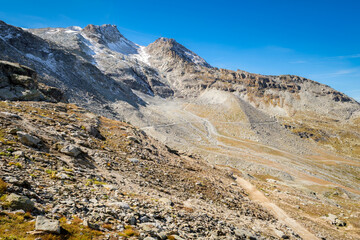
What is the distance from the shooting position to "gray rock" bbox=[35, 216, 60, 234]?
23.9 feet

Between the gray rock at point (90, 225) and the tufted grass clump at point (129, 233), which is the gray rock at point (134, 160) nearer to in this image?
the tufted grass clump at point (129, 233)

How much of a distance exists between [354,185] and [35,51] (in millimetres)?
168523

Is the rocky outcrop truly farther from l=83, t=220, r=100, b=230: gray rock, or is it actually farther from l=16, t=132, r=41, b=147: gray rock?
l=83, t=220, r=100, b=230: gray rock

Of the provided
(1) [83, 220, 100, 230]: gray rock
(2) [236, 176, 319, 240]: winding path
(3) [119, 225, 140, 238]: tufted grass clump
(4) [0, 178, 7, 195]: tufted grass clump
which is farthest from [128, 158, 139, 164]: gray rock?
(2) [236, 176, 319, 240]: winding path

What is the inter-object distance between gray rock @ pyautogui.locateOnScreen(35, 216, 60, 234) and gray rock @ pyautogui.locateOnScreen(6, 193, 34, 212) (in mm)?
1139

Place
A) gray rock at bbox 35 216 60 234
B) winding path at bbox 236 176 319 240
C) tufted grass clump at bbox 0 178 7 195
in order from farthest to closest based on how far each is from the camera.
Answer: winding path at bbox 236 176 319 240 → tufted grass clump at bbox 0 178 7 195 → gray rock at bbox 35 216 60 234

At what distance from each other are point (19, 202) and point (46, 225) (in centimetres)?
194

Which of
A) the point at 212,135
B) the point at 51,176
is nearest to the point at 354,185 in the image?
the point at 212,135

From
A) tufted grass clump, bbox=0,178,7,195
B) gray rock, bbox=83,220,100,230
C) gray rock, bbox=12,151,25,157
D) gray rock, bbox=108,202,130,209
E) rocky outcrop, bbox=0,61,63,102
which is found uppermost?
rocky outcrop, bbox=0,61,63,102

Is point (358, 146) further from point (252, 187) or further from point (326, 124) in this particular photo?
point (252, 187)

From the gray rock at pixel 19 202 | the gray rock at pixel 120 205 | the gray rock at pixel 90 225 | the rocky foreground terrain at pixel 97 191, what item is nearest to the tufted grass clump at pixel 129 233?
the rocky foreground terrain at pixel 97 191

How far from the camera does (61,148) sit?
664 inches

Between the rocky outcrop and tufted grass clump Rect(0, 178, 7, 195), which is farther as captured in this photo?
the rocky outcrop

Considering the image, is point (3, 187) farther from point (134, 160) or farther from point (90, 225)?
point (134, 160)
